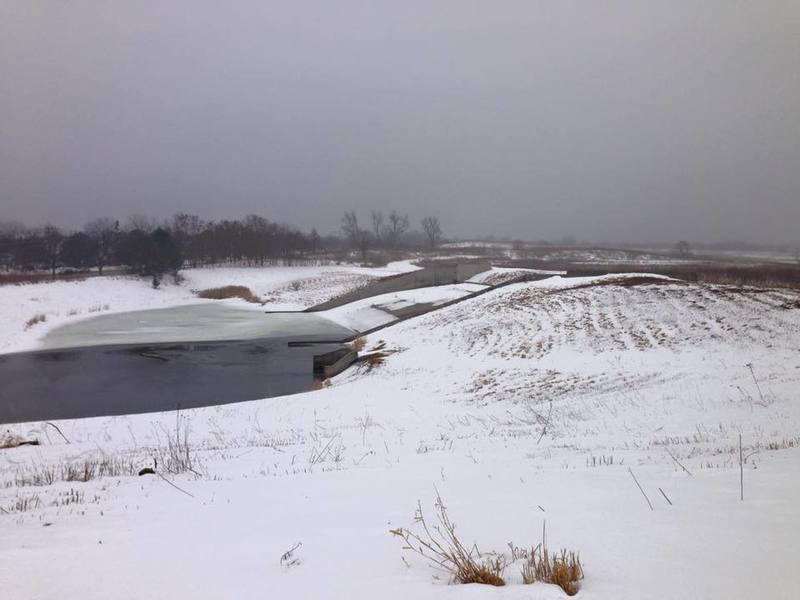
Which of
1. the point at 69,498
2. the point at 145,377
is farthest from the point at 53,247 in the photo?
the point at 69,498

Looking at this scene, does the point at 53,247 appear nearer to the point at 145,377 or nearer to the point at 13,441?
the point at 145,377

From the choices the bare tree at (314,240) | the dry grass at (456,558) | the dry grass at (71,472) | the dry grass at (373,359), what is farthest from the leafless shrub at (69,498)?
the bare tree at (314,240)

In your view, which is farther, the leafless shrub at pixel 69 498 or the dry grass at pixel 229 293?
the dry grass at pixel 229 293

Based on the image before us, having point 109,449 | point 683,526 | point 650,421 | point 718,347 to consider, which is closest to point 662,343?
point 718,347

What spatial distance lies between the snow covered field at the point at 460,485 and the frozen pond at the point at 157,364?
11.7 feet

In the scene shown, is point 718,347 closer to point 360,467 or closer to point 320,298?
point 360,467

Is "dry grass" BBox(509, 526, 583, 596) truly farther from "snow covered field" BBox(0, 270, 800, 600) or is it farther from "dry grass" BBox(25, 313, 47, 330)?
"dry grass" BBox(25, 313, 47, 330)

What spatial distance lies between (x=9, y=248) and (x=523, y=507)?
25.7 m

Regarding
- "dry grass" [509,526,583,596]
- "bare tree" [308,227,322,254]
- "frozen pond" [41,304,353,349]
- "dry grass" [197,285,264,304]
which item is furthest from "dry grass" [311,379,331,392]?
"bare tree" [308,227,322,254]

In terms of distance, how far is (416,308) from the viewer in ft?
116

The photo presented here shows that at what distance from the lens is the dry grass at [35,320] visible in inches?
1321

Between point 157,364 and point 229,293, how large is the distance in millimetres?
30070

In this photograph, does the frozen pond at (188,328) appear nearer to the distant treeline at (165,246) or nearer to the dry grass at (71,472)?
the distant treeline at (165,246)

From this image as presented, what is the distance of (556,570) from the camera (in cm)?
306
